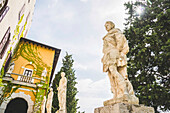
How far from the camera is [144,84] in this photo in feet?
27.8

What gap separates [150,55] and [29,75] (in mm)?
12067

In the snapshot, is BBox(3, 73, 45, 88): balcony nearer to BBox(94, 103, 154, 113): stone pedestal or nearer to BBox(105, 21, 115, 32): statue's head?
BBox(105, 21, 115, 32): statue's head

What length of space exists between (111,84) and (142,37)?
7838mm

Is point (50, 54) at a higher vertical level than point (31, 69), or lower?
higher

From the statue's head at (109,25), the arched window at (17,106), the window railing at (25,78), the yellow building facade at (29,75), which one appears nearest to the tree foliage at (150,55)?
the statue's head at (109,25)

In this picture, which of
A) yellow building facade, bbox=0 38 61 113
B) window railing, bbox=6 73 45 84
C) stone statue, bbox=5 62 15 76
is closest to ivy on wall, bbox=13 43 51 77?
yellow building facade, bbox=0 38 61 113

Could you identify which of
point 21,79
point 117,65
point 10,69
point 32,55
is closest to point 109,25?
point 117,65

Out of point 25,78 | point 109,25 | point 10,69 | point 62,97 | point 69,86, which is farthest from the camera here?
point 69,86

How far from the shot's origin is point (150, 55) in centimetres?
876

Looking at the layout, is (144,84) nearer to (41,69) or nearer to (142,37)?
(142,37)

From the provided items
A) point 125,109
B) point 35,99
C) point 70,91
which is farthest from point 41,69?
point 125,109

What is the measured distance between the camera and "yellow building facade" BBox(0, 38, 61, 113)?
→ 39.1 ft

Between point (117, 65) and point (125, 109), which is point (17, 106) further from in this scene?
point (125, 109)

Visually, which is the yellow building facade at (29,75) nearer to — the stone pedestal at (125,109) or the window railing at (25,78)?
the window railing at (25,78)
